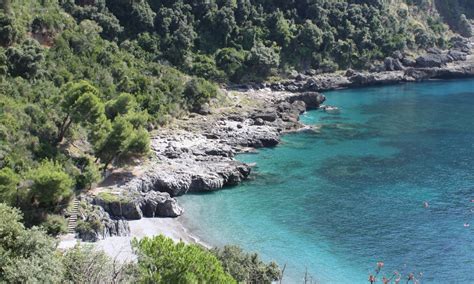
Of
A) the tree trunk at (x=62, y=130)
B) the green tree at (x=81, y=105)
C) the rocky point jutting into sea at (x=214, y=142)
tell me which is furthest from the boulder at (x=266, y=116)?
the tree trunk at (x=62, y=130)

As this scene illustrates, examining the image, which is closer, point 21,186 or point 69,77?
point 21,186

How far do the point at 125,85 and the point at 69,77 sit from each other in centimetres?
1068

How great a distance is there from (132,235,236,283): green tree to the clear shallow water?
19.4 metres

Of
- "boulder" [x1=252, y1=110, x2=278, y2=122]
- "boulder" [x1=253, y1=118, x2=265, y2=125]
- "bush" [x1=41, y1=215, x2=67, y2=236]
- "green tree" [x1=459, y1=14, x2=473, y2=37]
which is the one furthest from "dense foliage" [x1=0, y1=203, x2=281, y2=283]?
"green tree" [x1=459, y1=14, x2=473, y2=37]

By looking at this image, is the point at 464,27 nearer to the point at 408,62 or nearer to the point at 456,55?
the point at 456,55

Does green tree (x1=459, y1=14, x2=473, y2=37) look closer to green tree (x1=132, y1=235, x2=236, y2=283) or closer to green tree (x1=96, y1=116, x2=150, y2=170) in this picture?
green tree (x1=96, y1=116, x2=150, y2=170)

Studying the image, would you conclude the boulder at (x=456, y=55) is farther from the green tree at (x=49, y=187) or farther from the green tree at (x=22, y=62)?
the green tree at (x=49, y=187)

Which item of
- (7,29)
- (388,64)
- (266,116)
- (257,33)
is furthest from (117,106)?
(388,64)

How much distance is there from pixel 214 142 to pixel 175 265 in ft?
184

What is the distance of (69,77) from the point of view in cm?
8381

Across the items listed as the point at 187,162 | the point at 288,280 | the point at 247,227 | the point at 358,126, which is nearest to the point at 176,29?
the point at 358,126

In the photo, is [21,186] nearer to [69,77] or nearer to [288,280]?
[288,280]

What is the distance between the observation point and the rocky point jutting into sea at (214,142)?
63.5 m

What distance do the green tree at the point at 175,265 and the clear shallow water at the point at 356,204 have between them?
1939 cm
